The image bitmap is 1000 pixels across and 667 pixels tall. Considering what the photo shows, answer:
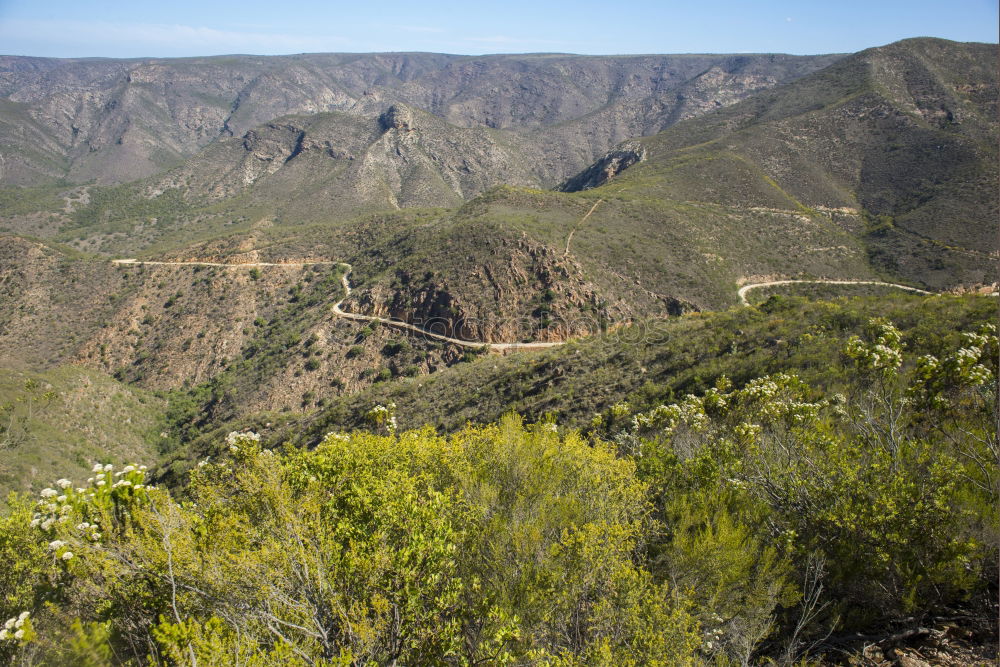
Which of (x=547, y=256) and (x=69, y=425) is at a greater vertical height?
(x=547, y=256)

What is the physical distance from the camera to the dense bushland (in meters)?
6.39

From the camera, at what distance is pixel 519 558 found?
7.54 m

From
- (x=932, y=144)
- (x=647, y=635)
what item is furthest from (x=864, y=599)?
(x=932, y=144)

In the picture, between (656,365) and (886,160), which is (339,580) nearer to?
(656,365)

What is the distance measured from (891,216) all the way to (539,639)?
76252mm

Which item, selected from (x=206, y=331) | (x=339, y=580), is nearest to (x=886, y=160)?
(x=339, y=580)

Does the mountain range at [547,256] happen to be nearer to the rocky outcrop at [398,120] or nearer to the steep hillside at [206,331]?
the steep hillside at [206,331]

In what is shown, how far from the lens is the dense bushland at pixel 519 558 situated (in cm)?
639

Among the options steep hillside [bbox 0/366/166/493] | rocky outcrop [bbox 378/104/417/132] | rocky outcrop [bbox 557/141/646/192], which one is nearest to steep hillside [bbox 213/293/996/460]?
steep hillside [bbox 0/366/166/493]

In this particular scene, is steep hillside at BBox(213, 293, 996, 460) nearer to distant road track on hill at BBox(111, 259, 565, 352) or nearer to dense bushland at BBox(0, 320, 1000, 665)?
distant road track on hill at BBox(111, 259, 565, 352)

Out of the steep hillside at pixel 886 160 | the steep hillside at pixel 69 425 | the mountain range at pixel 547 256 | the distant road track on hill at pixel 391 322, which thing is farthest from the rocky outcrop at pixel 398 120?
the steep hillside at pixel 69 425

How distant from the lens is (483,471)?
→ 10.4 meters

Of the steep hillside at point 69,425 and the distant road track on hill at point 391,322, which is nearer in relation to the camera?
the steep hillside at point 69,425

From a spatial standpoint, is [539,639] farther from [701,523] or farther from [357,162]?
[357,162]
